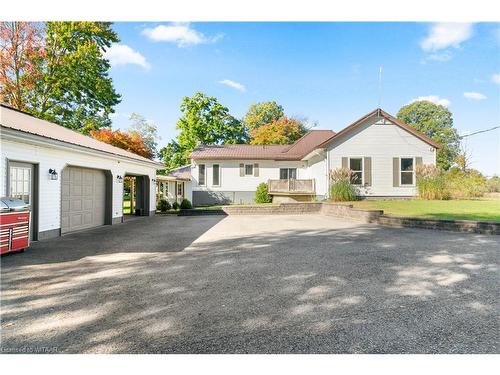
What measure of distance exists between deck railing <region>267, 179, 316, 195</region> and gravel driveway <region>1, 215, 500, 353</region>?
12508 mm

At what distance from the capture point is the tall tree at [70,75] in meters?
20.3

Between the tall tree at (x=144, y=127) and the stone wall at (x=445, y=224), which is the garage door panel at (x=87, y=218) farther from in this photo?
the tall tree at (x=144, y=127)

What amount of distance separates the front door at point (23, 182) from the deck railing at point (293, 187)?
14966 mm

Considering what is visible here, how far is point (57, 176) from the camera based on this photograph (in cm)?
909

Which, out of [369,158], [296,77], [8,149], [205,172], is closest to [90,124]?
[205,172]

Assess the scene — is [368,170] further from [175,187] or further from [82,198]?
[82,198]

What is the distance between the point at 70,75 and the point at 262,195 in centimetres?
1693

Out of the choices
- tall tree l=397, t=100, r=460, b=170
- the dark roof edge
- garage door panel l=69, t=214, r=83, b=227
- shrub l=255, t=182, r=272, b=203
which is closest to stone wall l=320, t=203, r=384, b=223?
the dark roof edge

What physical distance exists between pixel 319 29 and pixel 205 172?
19132 millimetres

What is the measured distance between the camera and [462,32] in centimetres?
543

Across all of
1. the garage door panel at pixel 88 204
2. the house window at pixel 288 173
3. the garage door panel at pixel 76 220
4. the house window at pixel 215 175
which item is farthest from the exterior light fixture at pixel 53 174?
the house window at pixel 288 173

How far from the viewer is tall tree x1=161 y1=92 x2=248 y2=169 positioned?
3331 cm
